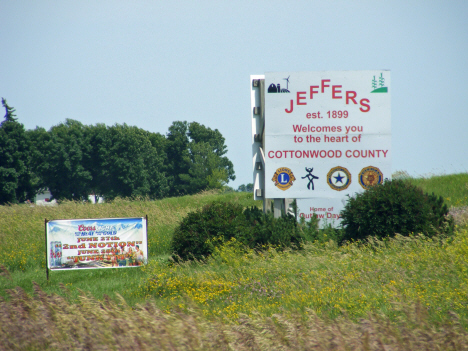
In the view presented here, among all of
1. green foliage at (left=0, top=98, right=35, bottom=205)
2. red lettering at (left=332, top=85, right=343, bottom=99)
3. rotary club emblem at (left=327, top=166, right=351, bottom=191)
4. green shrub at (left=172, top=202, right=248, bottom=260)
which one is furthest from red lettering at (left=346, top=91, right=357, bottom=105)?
green foliage at (left=0, top=98, right=35, bottom=205)

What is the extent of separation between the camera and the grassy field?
4082mm

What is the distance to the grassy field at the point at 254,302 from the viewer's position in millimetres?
4082

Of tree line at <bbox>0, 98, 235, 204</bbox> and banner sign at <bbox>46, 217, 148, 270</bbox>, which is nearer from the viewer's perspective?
banner sign at <bbox>46, 217, 148, 270</bbox>

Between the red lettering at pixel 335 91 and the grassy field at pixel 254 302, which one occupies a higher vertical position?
the red lettering at pixel 335 91

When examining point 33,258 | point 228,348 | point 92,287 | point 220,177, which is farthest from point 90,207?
Answer: point 220,177

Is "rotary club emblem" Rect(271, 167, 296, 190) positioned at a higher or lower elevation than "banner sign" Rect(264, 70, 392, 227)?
lower

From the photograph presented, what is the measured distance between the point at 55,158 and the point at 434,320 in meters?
57.1

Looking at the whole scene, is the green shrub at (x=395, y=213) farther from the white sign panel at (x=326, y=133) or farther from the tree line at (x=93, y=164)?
the tree line at (x=93, y=164)

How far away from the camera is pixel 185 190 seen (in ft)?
238

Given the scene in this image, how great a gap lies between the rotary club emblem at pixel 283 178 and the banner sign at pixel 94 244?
14.5ft

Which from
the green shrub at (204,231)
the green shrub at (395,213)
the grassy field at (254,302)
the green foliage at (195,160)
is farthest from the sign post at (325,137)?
the green foliage at (195,160)

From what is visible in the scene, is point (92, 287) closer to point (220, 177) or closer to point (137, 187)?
point (137, 187)

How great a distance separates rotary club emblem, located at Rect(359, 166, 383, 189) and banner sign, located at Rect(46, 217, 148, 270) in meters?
6.66

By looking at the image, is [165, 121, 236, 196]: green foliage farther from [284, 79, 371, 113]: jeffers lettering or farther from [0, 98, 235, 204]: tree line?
[284, 79, 371, 113]: jeffers lettering
